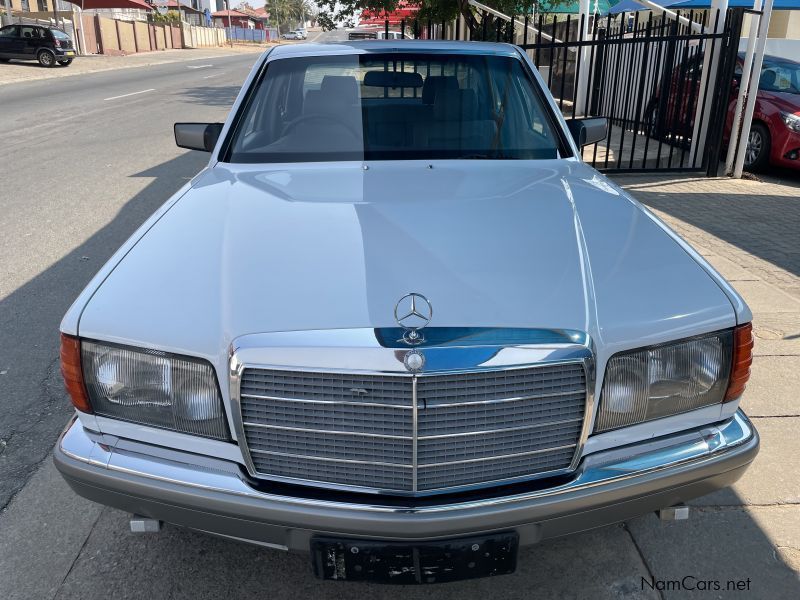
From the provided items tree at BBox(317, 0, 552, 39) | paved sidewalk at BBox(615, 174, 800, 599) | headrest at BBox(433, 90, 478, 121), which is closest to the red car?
paved sidewalk at BBox(615, 174, 800, 599)

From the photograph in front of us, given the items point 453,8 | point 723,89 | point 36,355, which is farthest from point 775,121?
point 36,355

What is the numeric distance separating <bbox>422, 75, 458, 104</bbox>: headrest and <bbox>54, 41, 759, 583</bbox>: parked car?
54.7 inches

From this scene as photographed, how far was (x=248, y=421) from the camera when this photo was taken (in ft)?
6.41

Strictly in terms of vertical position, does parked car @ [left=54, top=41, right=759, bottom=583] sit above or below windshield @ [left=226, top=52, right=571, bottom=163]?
below

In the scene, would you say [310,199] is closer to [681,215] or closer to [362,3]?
[681,215]

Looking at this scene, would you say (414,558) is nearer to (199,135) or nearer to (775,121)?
(199,135)

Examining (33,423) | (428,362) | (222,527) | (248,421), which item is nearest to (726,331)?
(428,362)

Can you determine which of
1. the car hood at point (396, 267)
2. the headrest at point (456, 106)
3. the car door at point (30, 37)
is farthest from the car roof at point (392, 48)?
the car door at point (30, 37)

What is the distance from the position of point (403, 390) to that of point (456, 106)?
2124 millimetres

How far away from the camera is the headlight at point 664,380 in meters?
2.03

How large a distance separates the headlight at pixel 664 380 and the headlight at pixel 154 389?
113 centimetres

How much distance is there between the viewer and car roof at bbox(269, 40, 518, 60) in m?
3.74

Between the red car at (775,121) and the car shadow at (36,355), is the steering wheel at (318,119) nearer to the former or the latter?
the car shadow at (36,355)

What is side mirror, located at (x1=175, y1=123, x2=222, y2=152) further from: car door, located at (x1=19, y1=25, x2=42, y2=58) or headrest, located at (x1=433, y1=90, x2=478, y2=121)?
car door, located at (x1=19, y1=25, x2=42, y2=58)
